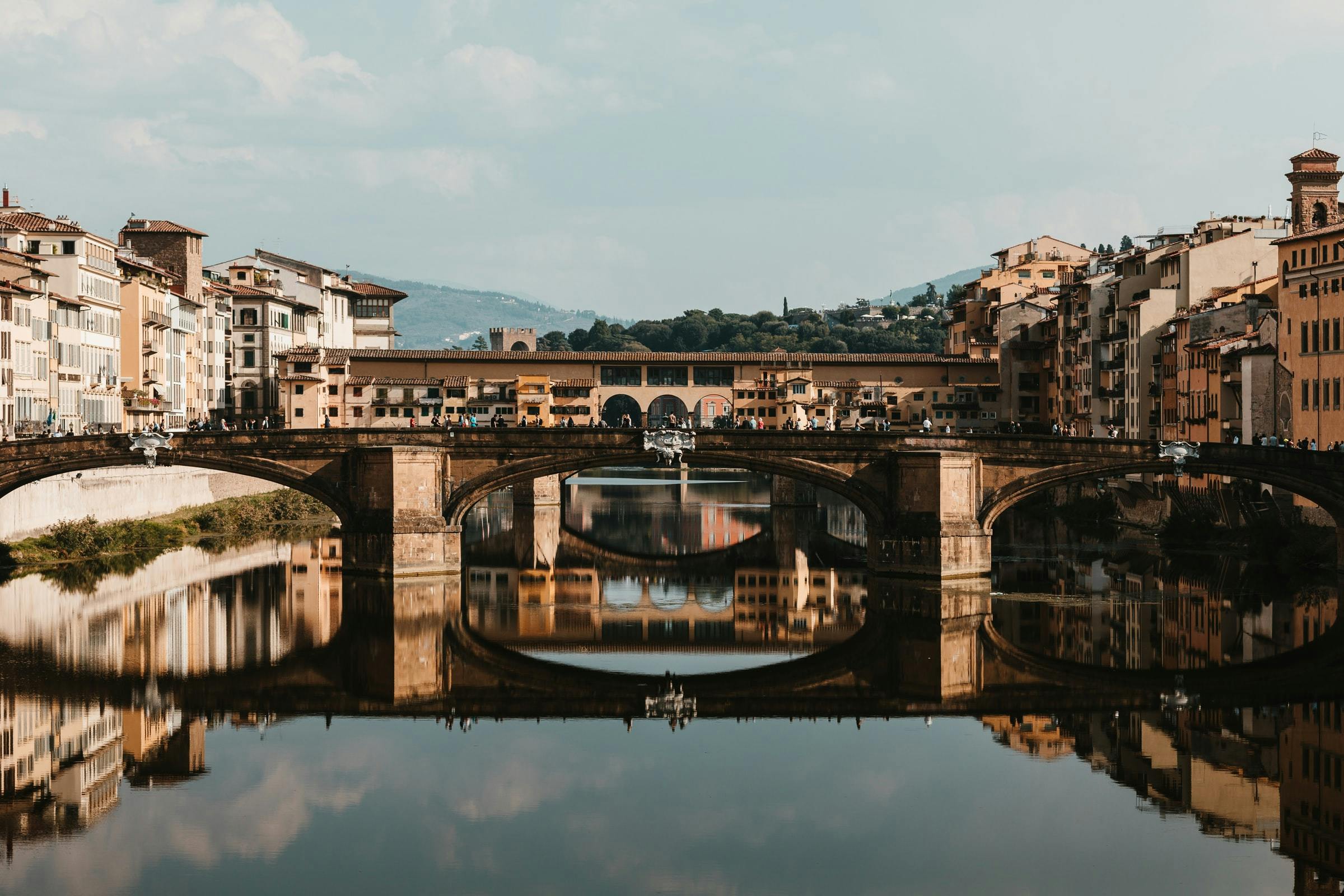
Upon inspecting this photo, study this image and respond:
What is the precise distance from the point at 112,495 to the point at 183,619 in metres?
22.7

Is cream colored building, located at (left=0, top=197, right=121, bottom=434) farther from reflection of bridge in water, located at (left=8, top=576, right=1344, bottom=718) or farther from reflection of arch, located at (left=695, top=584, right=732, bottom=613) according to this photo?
reflection of bridge in water, located at (left=8, top=576, right=1344, bottom=718)

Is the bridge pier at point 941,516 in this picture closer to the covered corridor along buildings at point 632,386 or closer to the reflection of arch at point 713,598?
the reflection of arch at point 713,598

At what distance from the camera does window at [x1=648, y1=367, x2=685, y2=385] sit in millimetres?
113562

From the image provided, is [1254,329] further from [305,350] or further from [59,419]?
[305,350]

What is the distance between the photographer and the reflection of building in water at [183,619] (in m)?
47.3

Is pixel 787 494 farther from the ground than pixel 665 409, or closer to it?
closer to it

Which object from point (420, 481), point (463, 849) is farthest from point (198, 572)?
point (463, 849)

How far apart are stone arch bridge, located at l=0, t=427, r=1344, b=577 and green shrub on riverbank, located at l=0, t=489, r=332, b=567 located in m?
2.97

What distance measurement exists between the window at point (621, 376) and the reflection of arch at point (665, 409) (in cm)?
440

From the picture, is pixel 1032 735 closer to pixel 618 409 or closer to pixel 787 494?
pixel 787 494

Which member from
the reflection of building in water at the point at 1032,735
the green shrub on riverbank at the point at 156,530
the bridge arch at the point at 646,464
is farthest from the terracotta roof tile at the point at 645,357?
the reflection of building in water at the point at 1032,735

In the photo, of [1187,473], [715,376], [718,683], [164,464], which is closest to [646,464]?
[164,464]

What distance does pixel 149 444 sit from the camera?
62688 millimetres

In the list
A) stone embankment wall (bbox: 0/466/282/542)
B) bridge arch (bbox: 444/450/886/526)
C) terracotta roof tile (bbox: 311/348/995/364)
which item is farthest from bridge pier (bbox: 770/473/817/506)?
bridge arch (bbox: 444/450/886/526)
